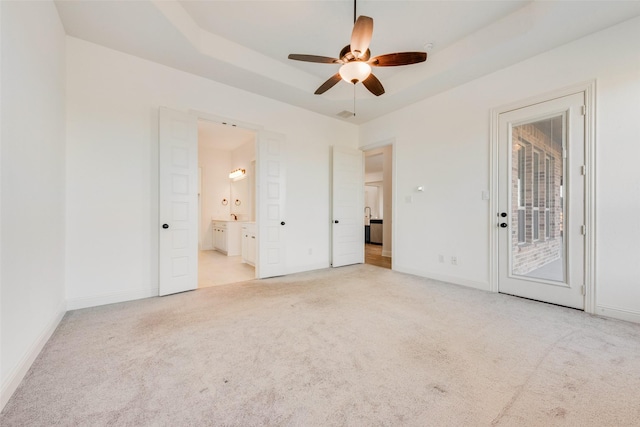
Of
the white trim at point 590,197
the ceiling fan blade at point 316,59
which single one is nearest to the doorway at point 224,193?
the ceiling fan blade at point 316,59

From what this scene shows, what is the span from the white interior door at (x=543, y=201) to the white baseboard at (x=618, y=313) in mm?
144

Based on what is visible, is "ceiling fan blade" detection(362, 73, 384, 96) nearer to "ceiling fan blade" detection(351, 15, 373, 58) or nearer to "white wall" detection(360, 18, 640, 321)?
"ceiling fan blade" detection(351, 15, 373, 58)

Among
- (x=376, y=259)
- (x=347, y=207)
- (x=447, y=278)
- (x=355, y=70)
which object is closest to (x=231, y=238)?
(x=347, y=207)

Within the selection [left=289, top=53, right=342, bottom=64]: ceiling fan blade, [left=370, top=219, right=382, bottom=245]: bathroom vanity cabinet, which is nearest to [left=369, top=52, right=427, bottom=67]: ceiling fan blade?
[left=289, top=53, right=342, bottom=64]: ceiling fan blade

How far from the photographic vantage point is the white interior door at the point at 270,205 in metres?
4.20

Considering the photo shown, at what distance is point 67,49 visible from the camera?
2.84 m

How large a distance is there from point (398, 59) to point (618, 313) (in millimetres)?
3353

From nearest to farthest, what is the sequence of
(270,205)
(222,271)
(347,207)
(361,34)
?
1. (361,34)
2. (270,205)
3. (222,271)
4. (347,207)

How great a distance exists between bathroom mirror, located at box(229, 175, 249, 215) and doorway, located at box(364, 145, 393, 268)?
3365 millimetres

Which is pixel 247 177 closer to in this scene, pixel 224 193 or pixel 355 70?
pixel 224 193

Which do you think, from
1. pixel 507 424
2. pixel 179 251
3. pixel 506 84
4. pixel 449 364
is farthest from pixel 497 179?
pixel 179 251

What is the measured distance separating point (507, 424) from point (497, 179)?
3001mm

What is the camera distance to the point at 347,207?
207 inches

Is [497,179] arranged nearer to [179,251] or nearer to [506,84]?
[506,84]
